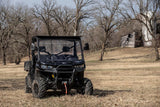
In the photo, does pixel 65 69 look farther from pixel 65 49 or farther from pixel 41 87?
pixel 65 49

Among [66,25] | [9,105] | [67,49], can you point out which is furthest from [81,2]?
[9,105]

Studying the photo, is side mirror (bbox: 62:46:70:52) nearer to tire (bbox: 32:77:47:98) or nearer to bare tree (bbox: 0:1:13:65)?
tire (bbox: 32:77:47:98)

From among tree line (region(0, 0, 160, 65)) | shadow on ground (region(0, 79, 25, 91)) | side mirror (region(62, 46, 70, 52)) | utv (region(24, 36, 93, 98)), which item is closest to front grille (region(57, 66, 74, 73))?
utv (region(24, 36, 93, 98))

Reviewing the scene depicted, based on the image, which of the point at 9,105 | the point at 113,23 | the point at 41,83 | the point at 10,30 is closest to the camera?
the point at 9,105

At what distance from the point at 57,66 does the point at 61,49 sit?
134cm

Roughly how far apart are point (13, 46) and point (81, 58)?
48368 mm

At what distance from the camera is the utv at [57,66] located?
1046 cm

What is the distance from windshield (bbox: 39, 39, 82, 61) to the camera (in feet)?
37.0

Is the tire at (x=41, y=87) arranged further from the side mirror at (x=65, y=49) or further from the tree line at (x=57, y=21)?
the tree line at (x=57, y=21)

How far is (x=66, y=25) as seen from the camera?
5397 centimetres

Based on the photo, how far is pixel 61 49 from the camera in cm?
1159

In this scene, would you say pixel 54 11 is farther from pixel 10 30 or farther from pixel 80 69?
pixel 80 69

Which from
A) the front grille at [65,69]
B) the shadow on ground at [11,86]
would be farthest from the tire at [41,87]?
the shadow on ground at [11,86]

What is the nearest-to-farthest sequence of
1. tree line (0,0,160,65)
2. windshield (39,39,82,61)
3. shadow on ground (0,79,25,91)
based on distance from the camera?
windshield (39,39,82,61) → shadow on ground (0,79,25,91) → tree line (0,0,160,65)
